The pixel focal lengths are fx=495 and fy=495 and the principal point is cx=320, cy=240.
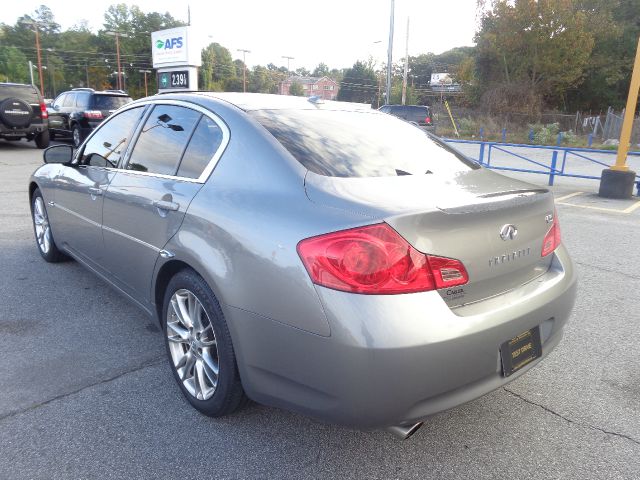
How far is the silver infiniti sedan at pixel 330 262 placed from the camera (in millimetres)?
1862

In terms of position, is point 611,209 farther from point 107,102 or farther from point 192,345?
point 107,102

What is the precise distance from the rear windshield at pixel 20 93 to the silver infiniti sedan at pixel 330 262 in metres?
13.9

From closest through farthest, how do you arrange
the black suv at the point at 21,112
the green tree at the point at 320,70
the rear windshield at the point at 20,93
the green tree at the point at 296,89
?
1. the black suv at the point at 21,112
2. the rear windshield at the point at 20,93
3. the green tree at the point at 296,89
4. the green tree at the point at 320,70

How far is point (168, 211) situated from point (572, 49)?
134 ft

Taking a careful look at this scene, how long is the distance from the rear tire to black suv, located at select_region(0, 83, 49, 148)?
0.22ft

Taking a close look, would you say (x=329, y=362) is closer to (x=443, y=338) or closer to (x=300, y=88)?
(x=443, y=338)

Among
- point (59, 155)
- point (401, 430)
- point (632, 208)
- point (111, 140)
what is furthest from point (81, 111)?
point (401, 430)

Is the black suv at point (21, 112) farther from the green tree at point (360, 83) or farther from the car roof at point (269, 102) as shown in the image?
the green tree at point (360, 83)

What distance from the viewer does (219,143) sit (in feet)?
8.52

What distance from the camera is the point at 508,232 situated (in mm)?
2207

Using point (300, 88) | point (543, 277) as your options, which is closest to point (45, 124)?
point (543, 277)

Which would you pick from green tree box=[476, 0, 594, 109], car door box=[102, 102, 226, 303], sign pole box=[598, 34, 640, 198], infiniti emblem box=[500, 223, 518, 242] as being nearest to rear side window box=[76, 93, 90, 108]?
car door box=[102, 102, 226, 303]

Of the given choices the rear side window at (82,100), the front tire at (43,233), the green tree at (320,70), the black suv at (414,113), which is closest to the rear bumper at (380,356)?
the front tire at (43,233)

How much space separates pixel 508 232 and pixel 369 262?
2.44 ft
